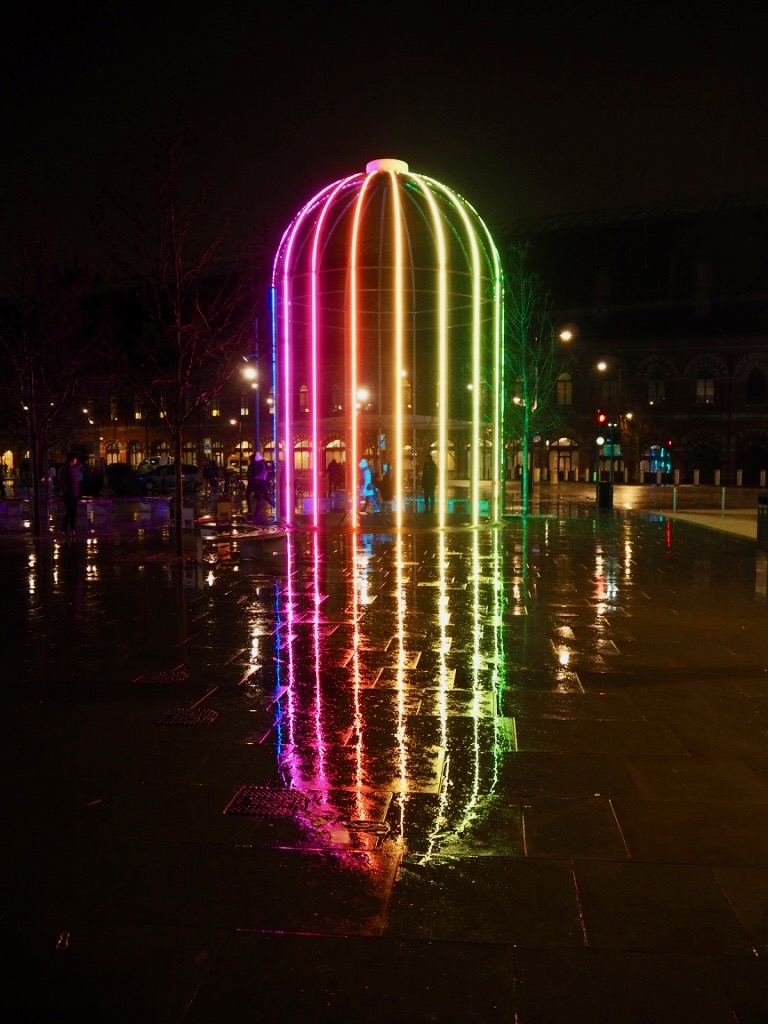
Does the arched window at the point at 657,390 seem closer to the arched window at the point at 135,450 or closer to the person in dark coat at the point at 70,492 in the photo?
the arched window at the point at 135,450

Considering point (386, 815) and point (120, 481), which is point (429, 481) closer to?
point (120, 481)

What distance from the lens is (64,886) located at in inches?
133

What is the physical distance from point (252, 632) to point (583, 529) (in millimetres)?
13100

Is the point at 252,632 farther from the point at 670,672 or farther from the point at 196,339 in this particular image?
the point at 196,339

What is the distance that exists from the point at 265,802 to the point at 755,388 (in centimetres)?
5537

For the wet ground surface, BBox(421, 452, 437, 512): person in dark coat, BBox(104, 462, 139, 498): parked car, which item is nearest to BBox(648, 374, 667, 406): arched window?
BBox(104, 462, 139, 498): parked car

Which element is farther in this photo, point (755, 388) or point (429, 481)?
point (755, 388)

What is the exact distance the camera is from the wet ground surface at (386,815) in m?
2.76

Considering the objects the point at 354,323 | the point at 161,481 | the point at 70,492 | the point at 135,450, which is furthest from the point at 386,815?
the point at 135,450

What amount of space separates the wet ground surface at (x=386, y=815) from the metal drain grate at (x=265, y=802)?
26 mm

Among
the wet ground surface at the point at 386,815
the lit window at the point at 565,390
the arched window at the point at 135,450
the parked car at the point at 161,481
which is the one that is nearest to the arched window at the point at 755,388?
the lit window at the point at 565,390

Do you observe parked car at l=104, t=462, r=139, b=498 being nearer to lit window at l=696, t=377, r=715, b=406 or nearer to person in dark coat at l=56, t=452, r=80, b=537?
person in dark coat at l=56, t=452, r=80, b=537

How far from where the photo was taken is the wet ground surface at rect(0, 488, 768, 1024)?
2760 mm

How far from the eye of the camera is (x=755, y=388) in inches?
2128
